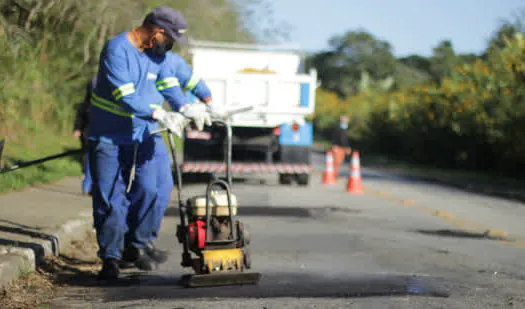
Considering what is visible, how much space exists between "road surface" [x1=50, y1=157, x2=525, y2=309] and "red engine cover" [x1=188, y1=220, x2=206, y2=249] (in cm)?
32

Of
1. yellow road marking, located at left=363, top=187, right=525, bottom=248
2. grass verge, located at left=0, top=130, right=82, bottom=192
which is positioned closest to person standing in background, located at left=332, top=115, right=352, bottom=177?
grass verge, located at left=0, top=130, right=82, bottom=192

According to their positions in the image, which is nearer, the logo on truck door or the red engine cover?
the red engine cover

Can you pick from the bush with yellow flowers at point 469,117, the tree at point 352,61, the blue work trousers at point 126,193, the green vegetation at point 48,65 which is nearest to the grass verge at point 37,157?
the green vegetation at point 48,65

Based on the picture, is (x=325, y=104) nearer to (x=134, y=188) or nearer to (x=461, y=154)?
(x=461, y=154)

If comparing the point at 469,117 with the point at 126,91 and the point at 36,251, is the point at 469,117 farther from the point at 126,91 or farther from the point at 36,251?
the point at 126,91

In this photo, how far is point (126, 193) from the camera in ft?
20.5

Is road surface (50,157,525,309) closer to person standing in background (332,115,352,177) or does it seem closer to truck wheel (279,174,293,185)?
truck wheel (279,174,293,185)

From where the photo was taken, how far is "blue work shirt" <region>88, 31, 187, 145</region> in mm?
5816

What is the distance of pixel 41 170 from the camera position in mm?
13469

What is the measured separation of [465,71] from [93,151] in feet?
71.0

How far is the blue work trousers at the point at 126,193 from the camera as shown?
606 cm

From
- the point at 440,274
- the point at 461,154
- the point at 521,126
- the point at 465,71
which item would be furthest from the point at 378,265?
the point at 461,154

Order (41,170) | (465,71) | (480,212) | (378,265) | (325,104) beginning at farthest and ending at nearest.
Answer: (325,104)
(465,71)
(41,170)
(480,212)
(378,265)

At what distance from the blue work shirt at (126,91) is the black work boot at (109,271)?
899mm
